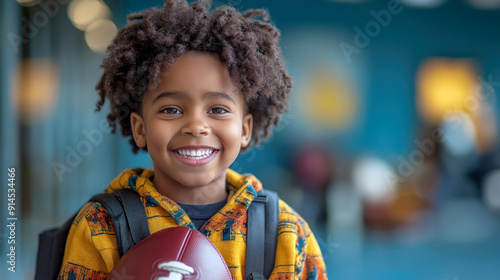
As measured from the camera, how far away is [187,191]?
1134 mm

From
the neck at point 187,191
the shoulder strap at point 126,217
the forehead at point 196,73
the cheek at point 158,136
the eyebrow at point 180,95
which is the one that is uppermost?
the forehead at point 196,73

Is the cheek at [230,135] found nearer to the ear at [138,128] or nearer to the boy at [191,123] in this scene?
the boy at [191,123]

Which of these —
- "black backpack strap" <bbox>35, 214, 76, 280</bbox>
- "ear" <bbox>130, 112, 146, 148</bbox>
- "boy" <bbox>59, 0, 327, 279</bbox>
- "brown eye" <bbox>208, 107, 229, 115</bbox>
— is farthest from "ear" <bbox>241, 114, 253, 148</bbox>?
"black backpack strap" <bbox>35, 214, 76, 280</bbox>

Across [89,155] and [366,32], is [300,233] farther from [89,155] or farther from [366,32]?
[366,32]

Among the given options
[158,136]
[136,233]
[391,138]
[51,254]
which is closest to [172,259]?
[136,233]

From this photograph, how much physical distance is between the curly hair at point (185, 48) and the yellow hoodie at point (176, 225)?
0.22 metres

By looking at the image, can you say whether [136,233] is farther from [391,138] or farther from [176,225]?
[391,138]

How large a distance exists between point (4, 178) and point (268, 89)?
1.10 metres

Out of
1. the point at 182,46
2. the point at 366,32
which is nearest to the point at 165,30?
the point at 182,46

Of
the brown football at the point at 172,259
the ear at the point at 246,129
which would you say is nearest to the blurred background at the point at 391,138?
the ear at the point at 246,129

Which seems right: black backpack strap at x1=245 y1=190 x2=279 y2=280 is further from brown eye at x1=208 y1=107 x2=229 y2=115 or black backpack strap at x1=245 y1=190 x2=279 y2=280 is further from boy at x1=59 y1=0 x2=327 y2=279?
brown eye at x1=208 y1=107 x2=229 y2=115

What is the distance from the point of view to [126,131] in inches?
50.3

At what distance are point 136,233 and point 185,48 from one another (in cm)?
42

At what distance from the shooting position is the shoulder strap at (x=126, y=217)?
1034mm
